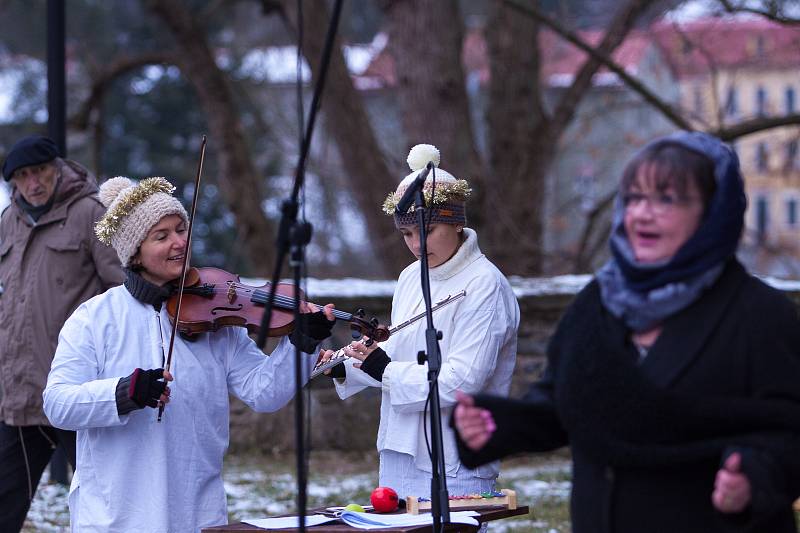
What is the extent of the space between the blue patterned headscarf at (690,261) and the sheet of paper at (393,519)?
115 centimetres

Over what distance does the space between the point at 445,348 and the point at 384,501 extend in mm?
633

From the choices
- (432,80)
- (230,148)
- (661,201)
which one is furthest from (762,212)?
(661,201)

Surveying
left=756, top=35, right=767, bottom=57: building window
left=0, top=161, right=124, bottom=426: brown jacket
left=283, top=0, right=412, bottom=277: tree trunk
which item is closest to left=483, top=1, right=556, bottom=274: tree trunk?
left=283, top=0, right=412, bottom=277: tree trunk

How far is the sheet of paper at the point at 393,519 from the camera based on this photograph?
3619 mm

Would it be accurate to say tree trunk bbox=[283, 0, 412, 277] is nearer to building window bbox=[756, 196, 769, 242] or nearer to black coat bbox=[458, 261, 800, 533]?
black coat bbox=[458, 261, 800, 533]

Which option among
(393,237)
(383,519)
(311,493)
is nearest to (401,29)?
(393,237)

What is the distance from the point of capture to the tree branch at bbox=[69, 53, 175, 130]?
40.5 ft

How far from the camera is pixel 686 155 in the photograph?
274cm

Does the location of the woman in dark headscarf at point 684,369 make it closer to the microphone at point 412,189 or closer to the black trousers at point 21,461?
the microphone at point 412,189

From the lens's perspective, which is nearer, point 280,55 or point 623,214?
point 623,214

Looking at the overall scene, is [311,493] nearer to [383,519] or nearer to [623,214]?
[383,519]

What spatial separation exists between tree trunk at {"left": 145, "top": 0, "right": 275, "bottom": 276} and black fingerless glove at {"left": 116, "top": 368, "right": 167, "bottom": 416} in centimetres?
867

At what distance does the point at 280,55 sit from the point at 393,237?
397 inches

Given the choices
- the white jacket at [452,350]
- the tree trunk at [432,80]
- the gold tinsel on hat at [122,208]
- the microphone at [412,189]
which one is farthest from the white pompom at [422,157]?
the tree trunk at [432,80]
